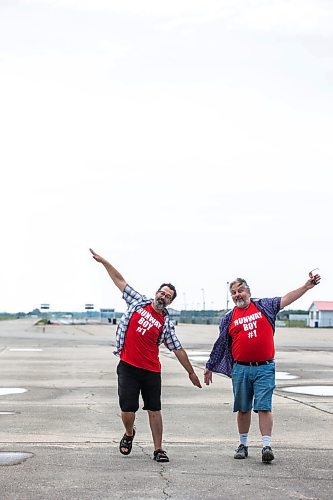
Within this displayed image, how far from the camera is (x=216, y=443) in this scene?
10617mm

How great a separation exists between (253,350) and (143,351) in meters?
1.11

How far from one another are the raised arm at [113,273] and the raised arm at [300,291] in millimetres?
1671

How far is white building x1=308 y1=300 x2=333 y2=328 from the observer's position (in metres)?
135

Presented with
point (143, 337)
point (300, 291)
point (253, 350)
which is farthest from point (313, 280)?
point (143, 337)

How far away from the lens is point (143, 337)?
9672mm

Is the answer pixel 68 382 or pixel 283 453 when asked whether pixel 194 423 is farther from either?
pixel 68 382

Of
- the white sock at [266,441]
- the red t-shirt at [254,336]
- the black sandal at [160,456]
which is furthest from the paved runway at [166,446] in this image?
the red t-shirt at [254,336]

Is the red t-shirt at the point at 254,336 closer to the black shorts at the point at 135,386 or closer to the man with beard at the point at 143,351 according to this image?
the man with beard at the point at 143,351

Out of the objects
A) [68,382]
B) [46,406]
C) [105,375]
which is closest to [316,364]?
[105,375]

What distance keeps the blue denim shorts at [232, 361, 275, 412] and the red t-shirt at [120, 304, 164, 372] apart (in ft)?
2.92

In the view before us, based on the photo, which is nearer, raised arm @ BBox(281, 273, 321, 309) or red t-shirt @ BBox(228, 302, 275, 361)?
raised arm @ BBox(281, 273, 321, 309)

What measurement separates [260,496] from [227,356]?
266cm

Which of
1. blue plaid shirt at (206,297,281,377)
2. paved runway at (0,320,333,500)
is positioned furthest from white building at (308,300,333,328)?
blue plaid shirt at (206,297,281,377)

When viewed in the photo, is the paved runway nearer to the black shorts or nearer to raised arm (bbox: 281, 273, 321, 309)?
the black shorts
